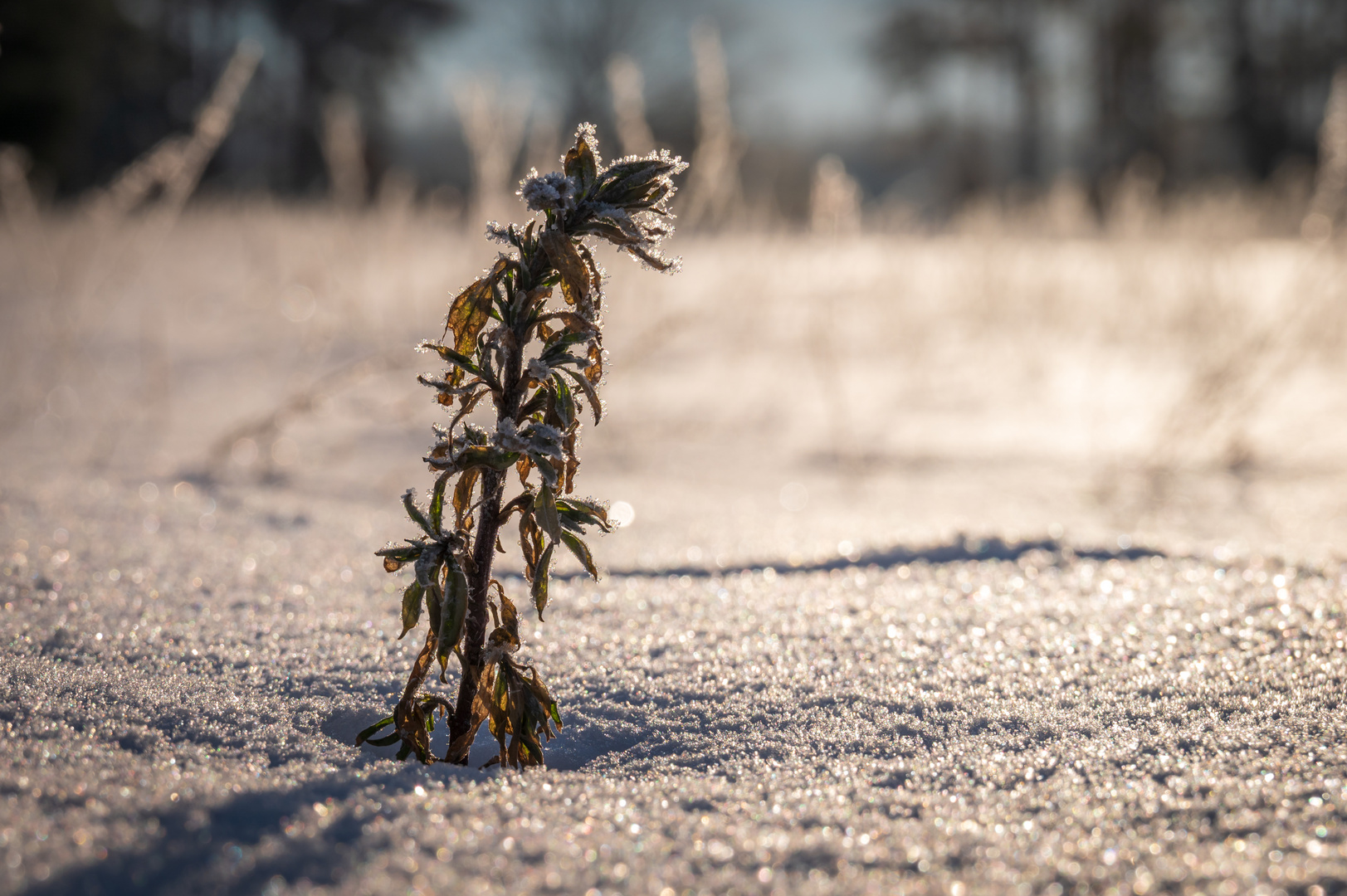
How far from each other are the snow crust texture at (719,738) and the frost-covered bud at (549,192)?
1.24 feet

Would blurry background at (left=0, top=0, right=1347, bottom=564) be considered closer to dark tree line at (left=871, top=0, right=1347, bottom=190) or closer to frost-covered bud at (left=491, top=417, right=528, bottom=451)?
frost-covered bud at (left=491, top=417, right=528, bottom=451)

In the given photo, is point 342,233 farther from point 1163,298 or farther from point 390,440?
point 1163,298

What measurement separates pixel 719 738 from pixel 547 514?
24 centimetres

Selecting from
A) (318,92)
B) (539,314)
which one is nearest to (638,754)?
(539,314)

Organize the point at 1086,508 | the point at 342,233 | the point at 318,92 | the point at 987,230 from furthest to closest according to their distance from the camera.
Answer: the point at 318,92 → the point at 987,230 → the point at 342,233 → the point at 1086,508

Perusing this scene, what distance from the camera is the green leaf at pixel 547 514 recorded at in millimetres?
607

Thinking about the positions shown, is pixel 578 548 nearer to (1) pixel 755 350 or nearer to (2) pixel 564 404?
(2) pixel 564 404

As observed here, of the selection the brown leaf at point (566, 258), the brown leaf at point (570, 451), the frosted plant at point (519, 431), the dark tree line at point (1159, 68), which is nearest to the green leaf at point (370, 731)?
the frosted plant at point (519, 431)

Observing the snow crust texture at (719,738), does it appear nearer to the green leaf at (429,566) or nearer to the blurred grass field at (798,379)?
the green leaf at (429,566)

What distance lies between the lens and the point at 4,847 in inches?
19.4

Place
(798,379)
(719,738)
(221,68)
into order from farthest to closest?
1. (221,68)
2. (798,379)
3. (719,738)

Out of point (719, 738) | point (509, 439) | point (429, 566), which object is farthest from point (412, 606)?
A: point (719, 738)

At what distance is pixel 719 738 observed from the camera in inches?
28.0

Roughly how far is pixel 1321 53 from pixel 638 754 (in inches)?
698
